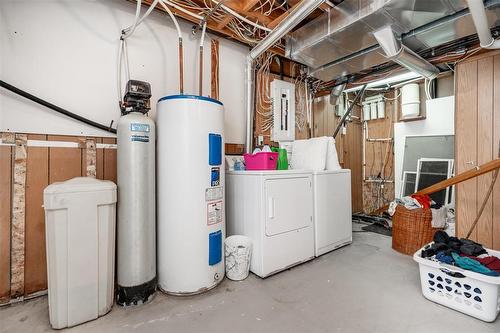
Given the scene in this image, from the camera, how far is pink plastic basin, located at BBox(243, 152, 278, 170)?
2.36 metres

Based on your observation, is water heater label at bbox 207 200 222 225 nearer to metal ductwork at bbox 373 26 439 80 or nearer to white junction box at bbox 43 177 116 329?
white junction box at bbox 43 177 116 329

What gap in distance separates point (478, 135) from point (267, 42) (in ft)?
7.89

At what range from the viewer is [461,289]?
65.0 inches

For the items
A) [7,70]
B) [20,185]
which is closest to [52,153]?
[20,185]

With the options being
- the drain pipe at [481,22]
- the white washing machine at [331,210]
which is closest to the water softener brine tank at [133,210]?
the white washing machine at [331,210]

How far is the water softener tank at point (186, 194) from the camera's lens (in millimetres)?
1881

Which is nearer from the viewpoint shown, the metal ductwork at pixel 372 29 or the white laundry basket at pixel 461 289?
the white laundry basket at pixel 461 289

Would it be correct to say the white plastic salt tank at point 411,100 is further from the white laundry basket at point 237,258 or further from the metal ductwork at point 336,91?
the white laundry basket at point 237,258

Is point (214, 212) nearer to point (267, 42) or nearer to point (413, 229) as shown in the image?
point (267, 42)

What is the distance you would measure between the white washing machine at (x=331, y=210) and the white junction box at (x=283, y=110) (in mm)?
902

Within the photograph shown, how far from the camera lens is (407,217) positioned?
8.82 feet

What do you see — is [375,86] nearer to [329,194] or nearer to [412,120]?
[412,120]

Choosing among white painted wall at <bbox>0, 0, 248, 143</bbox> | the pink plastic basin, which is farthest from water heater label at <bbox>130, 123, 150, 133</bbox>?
the pink plastic basin

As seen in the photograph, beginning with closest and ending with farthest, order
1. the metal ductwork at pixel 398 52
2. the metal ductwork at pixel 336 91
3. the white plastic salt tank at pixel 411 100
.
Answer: the metal ductwork at pixel 398 52
the metal ductwork at pixel 336 91
the white plastic salt tank at pixel 411 100
